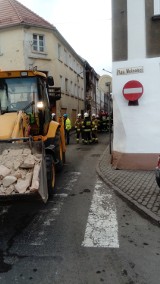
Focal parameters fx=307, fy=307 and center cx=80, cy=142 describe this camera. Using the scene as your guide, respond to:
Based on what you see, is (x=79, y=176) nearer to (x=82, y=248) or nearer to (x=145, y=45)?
(x=145, y=45)

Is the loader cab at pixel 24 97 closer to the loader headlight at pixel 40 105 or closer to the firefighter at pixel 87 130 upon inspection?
the loader headlight at pixel 40 105

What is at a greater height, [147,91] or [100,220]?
[147,91]

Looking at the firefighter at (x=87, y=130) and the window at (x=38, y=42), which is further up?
the window at (x=38, y=42)

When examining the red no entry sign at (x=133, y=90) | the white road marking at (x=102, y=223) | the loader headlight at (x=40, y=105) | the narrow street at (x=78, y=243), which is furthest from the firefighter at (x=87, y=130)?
the narrow street at (x=78, y=243)

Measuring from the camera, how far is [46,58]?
25438mm

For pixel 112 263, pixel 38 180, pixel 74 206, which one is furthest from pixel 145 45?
pixel 112 263

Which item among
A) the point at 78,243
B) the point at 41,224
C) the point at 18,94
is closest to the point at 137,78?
the point at 18,94

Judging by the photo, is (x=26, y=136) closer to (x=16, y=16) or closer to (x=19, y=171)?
(x=19, y=171)

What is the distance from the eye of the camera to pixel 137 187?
297 inches

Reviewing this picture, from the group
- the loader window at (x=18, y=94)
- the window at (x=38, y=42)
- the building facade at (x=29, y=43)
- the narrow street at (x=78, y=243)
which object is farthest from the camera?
the window at (x=38, y=42)

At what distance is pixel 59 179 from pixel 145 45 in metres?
4.80

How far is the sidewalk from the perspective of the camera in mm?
6012

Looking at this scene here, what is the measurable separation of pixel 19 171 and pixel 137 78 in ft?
18.6

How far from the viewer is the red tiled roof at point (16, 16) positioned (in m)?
23.9
